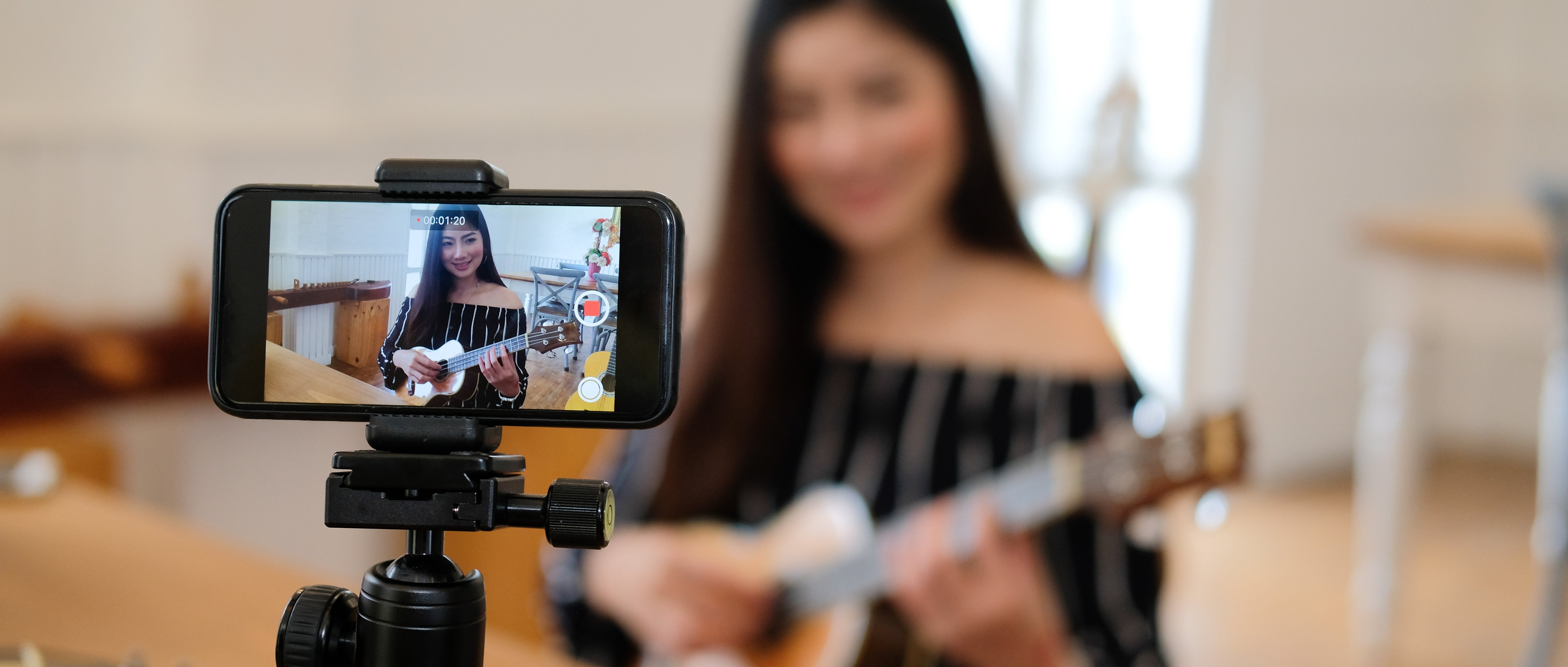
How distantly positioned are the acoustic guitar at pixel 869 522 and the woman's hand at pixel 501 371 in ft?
2.18

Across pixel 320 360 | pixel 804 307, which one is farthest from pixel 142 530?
pixel 804 307

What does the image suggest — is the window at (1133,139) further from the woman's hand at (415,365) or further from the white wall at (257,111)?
the woman's hand at (415,365)

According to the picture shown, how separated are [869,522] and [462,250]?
32.8 inches

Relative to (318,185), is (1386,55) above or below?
above

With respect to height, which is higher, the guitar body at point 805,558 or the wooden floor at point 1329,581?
the guitar body at point 805,558

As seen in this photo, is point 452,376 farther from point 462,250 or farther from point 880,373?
point 880,373

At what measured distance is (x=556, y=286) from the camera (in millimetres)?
364

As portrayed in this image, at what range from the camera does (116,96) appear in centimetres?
192

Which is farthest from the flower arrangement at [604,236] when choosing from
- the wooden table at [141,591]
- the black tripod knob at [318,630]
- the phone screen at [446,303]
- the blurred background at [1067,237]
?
the blurred background at [1067,237]

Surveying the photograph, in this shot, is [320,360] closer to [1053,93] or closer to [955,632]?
[955,632]

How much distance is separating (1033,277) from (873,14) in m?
0.33

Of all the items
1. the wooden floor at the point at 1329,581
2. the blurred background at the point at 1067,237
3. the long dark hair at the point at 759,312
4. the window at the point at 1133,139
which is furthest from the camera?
the window at the point at 1133,139

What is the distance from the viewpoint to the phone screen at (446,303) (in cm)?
36

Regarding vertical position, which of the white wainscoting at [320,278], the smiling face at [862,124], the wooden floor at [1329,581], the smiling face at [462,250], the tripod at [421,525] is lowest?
the wooden floor at [1329,581]
